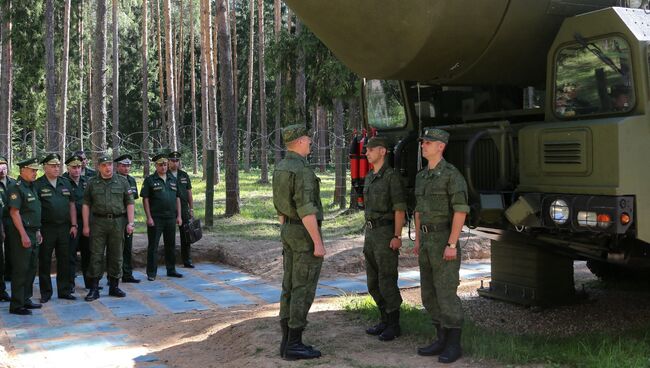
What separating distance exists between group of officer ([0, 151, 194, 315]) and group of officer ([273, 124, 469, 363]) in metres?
3.59

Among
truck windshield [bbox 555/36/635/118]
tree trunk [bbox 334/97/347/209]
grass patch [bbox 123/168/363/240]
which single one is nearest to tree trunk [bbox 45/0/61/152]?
grass patch [bbox 123/168/363/240]

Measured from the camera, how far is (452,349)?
15.4 ft

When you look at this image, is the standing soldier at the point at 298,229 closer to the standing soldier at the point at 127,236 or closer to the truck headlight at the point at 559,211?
the truck headlight at the point at 559,211

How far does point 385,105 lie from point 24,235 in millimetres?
4059

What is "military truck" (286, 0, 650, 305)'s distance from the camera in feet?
14.4

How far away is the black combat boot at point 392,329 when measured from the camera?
537cm

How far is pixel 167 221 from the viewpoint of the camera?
916cm

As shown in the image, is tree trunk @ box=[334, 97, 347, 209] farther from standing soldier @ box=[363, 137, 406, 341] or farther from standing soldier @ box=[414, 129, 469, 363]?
standing soldier @ box=[414, 129, 469, 363]

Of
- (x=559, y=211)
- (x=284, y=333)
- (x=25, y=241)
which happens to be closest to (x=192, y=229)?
(x=25, y=241)

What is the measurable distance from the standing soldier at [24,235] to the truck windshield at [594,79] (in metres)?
5.51

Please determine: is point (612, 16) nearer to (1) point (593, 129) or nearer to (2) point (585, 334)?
(1) point (593, 129)

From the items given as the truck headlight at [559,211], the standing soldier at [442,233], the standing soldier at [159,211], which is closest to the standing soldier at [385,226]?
the standing soldier at [442,233]

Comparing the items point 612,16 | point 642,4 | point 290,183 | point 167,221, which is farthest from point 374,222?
point 167,221

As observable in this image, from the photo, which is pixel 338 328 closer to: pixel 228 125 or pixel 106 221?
pixel 106 221
